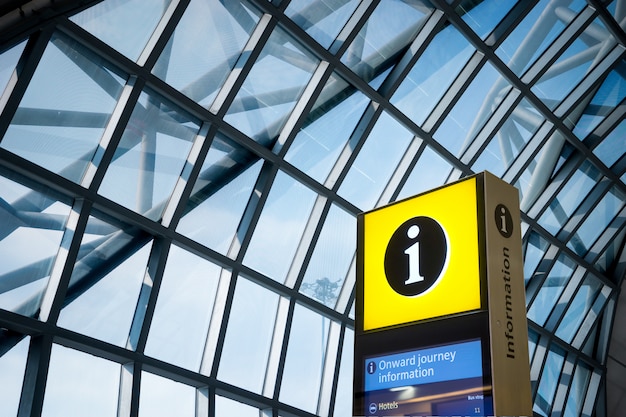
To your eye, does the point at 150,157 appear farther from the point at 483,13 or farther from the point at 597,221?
the point at 597,221

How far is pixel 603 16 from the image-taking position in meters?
18.5

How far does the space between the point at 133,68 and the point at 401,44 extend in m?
6.47

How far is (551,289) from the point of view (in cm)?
2514

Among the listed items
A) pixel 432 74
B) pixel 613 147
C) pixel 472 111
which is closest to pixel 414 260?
pixel 432 74

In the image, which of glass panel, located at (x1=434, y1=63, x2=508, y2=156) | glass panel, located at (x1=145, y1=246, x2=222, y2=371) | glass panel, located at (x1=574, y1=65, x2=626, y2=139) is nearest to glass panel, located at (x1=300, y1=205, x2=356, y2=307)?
glass panel, located at (x1=145, y1=246, x2=222, y2=371)

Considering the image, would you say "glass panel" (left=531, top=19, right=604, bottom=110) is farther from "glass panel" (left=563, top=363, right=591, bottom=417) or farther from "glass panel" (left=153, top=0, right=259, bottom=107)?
"glass panel" (left=563, top=363, right=591, bottom=417)

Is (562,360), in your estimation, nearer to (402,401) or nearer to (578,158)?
(578,158)

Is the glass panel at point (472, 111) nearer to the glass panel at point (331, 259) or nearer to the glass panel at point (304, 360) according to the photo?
the glass panel at point (331, 259)

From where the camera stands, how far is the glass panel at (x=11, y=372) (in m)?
10.4

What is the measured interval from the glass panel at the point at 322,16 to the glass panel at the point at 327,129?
1014mm

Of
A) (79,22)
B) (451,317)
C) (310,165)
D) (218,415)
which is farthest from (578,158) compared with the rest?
(451,317)

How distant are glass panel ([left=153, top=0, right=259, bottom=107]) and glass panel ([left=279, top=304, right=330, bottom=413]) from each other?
544cm

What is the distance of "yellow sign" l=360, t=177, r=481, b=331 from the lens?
6.05 meters

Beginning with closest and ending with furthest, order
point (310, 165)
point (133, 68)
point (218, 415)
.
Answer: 1. point (133, 68)
2. point (218, 415)
3. point (310, 165)
